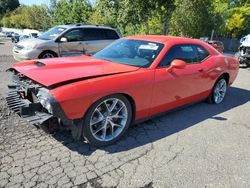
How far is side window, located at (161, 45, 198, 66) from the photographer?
13.7 feet

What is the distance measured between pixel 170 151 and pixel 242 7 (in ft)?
106

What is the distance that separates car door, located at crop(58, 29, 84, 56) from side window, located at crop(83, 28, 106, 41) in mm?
221

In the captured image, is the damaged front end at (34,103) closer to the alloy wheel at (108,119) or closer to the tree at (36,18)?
the alloy wheel at (108,119)

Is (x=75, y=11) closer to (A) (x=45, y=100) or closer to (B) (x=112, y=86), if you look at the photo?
(B) (x=112, y=86)

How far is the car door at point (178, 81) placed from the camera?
3994mm

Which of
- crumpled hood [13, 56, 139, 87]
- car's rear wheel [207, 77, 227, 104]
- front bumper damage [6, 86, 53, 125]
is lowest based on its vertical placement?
car's rear wheel [207, 77, 227, 104]

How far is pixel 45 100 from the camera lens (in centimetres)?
297

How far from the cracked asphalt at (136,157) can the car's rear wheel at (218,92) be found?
1.16 meters

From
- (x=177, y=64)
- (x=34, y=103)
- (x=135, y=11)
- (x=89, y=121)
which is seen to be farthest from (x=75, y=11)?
(x=89, y=121)

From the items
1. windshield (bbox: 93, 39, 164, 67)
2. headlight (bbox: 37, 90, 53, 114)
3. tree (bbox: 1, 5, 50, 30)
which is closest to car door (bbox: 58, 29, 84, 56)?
windshield (bbox: 93, 39, 164, 67)

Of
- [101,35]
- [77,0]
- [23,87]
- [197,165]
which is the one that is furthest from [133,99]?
[77,0]

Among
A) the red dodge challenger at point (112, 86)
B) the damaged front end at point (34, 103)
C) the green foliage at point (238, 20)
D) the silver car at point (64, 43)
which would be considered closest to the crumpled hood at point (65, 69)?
the red dodge challenger at point (112, 86)

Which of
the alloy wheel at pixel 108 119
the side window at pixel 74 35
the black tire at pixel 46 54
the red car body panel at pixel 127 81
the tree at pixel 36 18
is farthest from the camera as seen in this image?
the tree at pixel 36 18

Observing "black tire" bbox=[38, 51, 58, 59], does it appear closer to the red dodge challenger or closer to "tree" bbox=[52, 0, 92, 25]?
the red dodge challenger
